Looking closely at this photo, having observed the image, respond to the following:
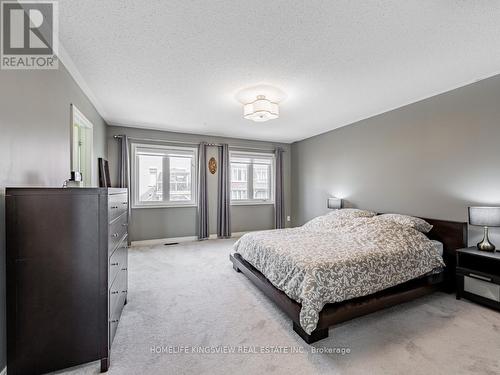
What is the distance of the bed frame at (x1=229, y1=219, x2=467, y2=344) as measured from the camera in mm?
1864

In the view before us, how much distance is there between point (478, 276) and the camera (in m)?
2.33

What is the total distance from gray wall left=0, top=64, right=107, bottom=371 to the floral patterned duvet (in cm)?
202

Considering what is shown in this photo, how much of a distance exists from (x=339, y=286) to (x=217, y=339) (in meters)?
1.13

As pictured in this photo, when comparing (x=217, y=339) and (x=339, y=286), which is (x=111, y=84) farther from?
(x=339, y=286)

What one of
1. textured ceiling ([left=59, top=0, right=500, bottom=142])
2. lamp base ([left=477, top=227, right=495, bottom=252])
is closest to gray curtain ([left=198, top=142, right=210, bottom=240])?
textured ceiling ([left=59, top=0, right=500, bottom=142])

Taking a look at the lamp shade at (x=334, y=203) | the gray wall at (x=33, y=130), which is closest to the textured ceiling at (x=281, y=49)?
the gray wall at (x=33, y=130)

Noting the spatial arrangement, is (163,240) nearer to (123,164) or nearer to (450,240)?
(123,164)

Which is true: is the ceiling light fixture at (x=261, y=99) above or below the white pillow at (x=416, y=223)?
above

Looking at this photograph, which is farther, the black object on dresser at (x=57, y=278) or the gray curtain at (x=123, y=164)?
the gray curtain at (x=123, y=164)

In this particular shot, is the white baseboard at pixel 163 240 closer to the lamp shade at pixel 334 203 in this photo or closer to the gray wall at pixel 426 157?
the lamp shade at pixel 334 203

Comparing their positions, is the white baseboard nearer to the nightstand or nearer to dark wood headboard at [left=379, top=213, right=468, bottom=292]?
dark wood headboard at [left=379, top=213, right=468, bottom=292]

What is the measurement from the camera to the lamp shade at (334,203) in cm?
441

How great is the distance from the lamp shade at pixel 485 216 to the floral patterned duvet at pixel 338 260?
52 centimetres

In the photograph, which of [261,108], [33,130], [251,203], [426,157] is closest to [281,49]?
[261,108]
